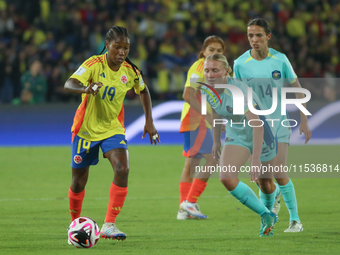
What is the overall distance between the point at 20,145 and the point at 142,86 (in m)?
9.02

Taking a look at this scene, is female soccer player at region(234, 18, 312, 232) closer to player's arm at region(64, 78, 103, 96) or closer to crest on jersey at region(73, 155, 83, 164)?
A: player's arm at region(64, 78, 103, 96)

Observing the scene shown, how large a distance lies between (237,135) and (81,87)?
1498mm

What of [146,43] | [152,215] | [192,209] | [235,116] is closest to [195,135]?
[192,209]

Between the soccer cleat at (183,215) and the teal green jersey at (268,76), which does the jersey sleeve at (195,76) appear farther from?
the soccer cleat at (183,215)

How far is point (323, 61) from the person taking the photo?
17828 millimetres

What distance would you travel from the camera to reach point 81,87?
491 centimetres

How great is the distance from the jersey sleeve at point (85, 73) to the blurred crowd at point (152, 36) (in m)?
8.86

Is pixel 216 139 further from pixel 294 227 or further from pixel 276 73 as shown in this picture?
pixel 294 227

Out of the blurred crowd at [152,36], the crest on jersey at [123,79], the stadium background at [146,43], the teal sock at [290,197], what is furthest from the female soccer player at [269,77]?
the blurred crowd at [152,36]

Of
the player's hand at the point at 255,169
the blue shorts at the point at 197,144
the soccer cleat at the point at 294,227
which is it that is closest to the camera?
the player's hand at the point at 255,169

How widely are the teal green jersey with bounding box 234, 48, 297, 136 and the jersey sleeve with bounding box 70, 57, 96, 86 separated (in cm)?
156

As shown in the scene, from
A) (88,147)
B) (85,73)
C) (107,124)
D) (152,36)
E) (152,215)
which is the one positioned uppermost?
(152,36)

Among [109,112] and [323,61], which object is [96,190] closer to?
[109,112]

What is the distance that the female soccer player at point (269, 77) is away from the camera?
570 centimetres
